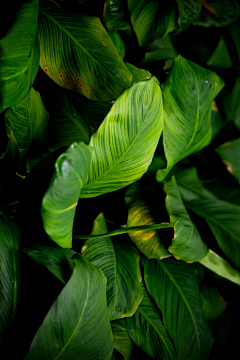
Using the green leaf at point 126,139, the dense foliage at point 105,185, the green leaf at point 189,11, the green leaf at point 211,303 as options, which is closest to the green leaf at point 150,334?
the dense foliage at point 105,185

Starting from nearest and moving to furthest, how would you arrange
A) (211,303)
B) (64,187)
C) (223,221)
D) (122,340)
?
1. (64,187)
2. (122,340)
3. (223,221)
4. (211,303)

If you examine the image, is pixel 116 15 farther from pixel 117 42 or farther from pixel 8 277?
pixel 8 277

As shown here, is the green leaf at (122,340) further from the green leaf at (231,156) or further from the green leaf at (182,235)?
the green leaf at (231,156)

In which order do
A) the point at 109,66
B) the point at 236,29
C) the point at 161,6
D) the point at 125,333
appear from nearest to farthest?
the point at 109,66, the point at 125,333, the point at 161,6, the point at 236,29

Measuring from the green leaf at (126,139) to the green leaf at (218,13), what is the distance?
0.70 m

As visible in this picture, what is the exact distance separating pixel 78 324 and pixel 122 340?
316 millimetres

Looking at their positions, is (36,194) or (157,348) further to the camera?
(157,348)

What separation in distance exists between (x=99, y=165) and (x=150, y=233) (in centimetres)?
29

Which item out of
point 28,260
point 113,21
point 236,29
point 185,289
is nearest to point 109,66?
point 113,21

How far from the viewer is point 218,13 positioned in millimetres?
1048

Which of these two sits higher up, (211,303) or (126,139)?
(126,139)

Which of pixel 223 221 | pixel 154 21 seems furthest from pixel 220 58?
pixel 223 221

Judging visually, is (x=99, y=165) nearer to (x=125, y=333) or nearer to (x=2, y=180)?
(x=2, y=180)

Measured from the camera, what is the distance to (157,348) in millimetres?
713
